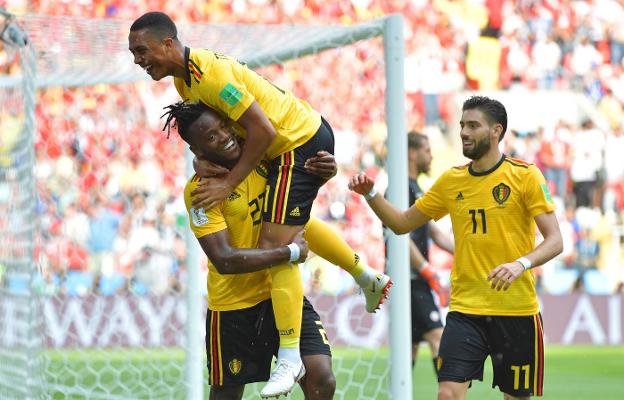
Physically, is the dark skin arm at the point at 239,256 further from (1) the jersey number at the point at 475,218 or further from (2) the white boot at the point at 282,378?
(1) the jersey number at the point at 475,218

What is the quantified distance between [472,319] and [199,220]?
149 cm

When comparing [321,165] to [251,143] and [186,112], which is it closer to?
[251,143]

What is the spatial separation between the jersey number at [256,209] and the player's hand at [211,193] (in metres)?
0.27

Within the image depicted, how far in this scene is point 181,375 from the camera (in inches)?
379

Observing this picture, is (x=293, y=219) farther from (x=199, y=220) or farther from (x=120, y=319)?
(x=120, y=319)

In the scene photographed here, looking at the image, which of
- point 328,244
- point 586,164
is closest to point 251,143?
point 328,244

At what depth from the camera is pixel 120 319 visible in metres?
12.1

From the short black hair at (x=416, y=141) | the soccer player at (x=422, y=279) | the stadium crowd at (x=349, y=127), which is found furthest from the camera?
the stadium crowd at (x=349, y=127)

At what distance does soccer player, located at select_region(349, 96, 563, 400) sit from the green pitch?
2.16 m

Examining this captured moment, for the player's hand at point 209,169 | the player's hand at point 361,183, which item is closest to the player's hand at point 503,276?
the player's hand at point 361,183

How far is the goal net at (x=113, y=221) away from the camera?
7168 mm

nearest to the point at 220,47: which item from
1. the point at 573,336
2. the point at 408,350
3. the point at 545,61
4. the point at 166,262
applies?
the point at 408,350

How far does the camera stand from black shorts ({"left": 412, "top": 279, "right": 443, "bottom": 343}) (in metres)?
7.84

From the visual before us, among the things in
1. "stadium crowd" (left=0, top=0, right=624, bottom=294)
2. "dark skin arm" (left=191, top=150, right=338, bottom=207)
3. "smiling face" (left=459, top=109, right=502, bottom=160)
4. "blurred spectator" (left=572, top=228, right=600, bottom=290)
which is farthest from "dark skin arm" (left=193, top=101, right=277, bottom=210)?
"blurred spectator" (left=572, top=228, right=600, bottom=290)
